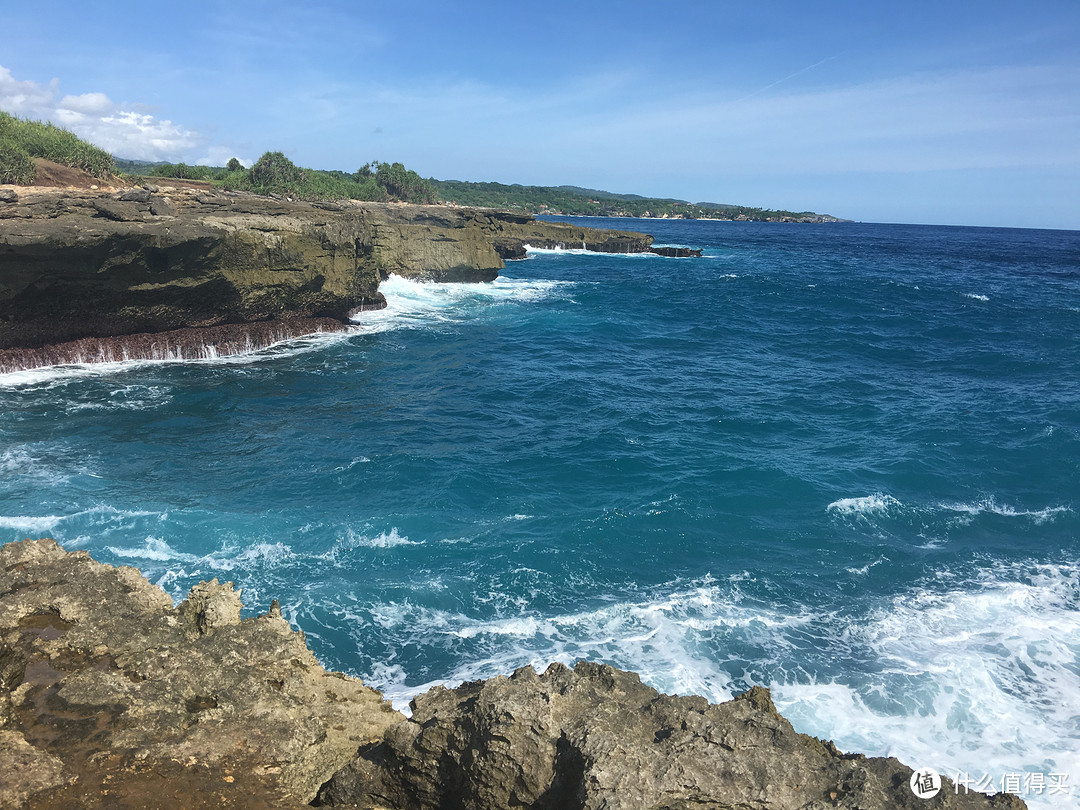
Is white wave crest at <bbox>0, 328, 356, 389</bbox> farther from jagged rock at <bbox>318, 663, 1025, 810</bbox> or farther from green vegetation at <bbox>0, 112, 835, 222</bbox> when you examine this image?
jagged rock at <bbox>318, 663, 1025, 810</bbox>

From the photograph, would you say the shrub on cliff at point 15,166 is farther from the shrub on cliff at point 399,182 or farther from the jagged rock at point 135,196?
the shrub on cliff at point 399,182

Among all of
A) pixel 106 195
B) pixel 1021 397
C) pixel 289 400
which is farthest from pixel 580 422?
pixel 106 195

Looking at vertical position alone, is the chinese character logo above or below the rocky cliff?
below

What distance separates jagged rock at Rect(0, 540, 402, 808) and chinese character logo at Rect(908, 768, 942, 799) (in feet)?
15.5

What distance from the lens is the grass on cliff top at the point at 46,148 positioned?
95.1 ft

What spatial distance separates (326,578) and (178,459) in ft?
23.5

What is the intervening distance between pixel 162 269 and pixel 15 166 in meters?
12.1

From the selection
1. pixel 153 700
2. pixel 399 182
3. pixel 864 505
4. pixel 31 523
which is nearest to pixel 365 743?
pixel 153 700

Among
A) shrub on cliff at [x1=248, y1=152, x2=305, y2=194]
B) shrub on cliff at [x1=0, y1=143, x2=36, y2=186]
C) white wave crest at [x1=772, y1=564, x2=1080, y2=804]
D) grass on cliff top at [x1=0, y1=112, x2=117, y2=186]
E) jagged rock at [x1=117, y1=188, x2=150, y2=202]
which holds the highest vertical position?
shrub on cliff at [x1=248, y1=152, x2=305, y2=194]

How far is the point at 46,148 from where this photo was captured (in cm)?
3291

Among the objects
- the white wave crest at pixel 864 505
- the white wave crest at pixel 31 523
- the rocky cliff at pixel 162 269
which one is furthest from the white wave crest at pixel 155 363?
the white wave crest at pixel 864 505

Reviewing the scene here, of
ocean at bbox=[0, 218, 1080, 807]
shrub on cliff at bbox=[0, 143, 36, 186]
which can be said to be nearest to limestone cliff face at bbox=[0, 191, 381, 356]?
ocean at bbox=[0, 218, 1080, 807]

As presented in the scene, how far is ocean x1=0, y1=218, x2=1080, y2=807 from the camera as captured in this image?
10.1m

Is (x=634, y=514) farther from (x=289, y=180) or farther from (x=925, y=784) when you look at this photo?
(x=289, y=180)
